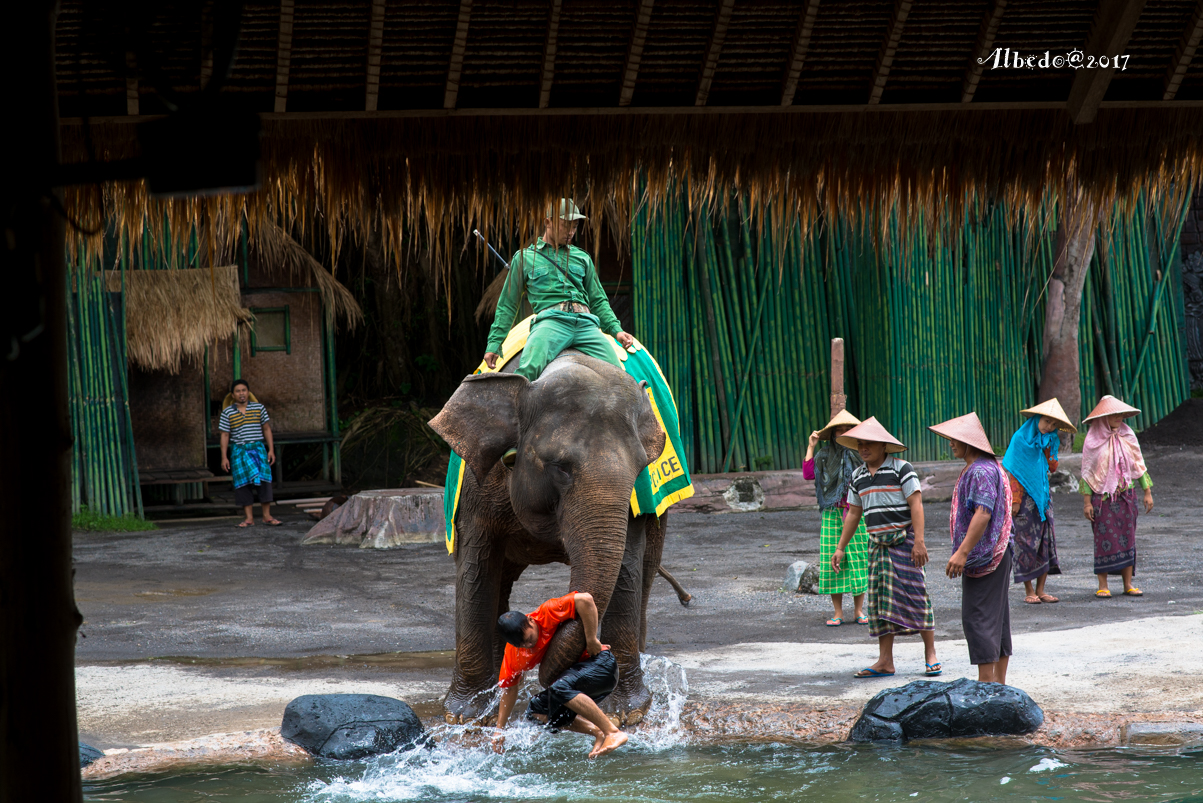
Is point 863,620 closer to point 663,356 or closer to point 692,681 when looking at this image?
point 692,681

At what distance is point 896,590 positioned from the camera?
19.7ft

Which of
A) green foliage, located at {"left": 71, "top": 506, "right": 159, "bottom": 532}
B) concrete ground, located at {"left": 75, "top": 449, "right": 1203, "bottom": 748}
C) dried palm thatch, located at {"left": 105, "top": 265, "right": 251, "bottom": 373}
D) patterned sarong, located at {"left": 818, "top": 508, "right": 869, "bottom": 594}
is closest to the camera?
concrete ground, located at {"left": 75, "top": 449, "right": 1203, "bottom": 748}

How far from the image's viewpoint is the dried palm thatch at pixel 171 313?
12344 millimetres

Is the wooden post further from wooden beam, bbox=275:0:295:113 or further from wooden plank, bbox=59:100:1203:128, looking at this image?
wooden beam, bbox=275:0:295:113

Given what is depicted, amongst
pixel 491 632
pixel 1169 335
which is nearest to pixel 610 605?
pixel 491 632

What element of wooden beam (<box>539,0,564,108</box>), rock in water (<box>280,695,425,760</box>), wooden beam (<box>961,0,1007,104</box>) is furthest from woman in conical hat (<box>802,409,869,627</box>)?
wooden beam (<box>539,0,564,108</box>)

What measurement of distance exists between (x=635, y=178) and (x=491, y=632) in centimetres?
232

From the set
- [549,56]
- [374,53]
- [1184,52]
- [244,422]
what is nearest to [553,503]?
[549,56]

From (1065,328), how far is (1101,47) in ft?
33.4

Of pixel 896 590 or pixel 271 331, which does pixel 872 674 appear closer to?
pixel 896 590

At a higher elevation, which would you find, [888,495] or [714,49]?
[714,49]

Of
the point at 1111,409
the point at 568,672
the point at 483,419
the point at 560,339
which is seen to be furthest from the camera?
the point at 1111,409

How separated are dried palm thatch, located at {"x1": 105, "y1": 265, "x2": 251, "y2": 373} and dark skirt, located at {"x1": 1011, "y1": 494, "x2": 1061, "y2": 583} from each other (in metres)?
8.06

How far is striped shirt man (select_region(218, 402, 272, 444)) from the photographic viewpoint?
12.4 m
